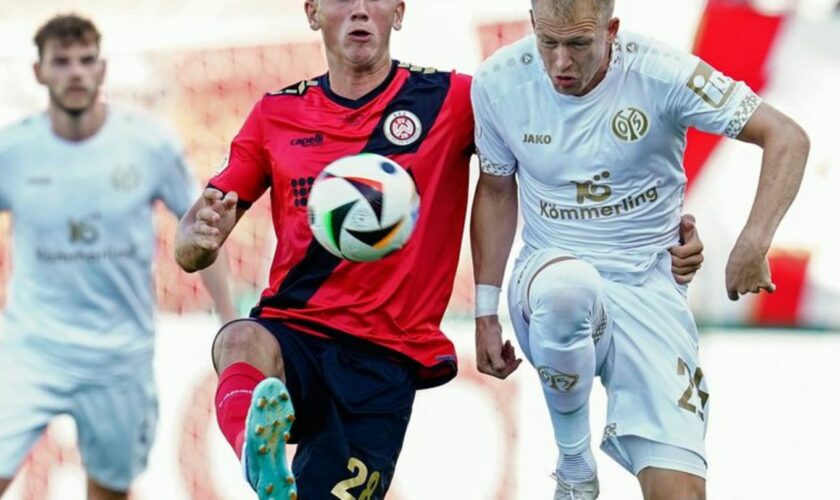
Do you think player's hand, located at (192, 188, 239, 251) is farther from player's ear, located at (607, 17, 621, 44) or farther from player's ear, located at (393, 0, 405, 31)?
player's ear, located at (607, 17, 621, 44)

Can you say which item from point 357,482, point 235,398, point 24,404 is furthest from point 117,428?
point 235,398

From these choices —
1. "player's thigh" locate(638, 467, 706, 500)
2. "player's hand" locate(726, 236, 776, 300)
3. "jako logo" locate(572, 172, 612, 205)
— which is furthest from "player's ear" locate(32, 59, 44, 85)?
"player's hand" locate(726, 236, 776, 300)

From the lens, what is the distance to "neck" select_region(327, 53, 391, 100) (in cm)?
634

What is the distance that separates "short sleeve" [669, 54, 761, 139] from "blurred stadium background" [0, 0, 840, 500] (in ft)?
9.10

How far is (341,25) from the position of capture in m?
6.24

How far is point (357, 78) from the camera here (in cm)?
635

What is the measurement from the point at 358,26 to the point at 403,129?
0.39 meters

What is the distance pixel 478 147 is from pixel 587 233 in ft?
1.60

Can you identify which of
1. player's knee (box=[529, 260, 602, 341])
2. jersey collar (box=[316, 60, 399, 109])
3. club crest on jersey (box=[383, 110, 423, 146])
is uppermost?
jersey collar (box=[316, 60, 399, 109])

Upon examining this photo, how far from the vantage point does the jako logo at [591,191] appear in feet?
19.6

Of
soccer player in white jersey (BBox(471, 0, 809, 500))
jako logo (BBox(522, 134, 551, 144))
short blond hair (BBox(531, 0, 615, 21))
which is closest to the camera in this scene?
short blond hair (BBox(531, 0, 615, 21))

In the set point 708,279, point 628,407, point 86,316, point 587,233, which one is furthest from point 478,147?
point 86,316

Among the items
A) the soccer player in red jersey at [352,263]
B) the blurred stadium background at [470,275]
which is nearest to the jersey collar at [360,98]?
the soccer player in red jersey at [352,263]

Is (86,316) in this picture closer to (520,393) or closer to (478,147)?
(520,393)
